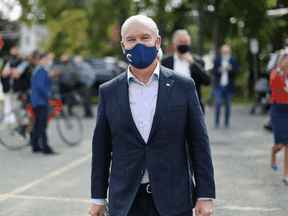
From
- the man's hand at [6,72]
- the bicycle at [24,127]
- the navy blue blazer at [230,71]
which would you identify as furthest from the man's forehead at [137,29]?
the navy blue blazer at [230,71]

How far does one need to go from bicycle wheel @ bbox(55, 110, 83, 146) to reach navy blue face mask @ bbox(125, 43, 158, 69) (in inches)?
271

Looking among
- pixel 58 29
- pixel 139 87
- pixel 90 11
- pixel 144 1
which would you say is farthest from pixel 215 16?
pixel 139 87

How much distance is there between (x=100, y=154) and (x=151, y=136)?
0.36 m

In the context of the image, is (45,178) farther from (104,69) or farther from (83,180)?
(104,69)

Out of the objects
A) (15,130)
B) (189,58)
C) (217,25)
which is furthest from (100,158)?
(217,25)

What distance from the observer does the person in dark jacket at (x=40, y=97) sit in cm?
787

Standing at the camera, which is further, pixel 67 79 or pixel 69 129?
pixel 67 79

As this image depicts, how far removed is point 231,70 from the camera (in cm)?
1072

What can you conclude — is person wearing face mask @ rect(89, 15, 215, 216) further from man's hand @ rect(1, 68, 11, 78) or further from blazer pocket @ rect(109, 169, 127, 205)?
man's hand @ rect(1, 68, 11, 78)

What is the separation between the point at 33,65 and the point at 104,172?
672 centimetres

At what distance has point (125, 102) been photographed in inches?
89.7

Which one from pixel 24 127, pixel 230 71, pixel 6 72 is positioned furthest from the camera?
pixel 230 71

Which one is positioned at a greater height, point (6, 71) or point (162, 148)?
point (162, 148)

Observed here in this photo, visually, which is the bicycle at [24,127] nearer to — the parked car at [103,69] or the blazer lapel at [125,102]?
the blazer lapel at [125,102]
